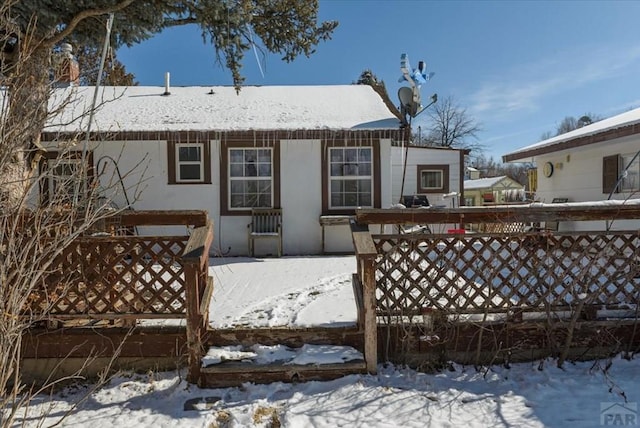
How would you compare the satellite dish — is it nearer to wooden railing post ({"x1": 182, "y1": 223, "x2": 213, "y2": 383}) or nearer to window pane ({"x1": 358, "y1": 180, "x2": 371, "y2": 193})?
window pane ({"x1": 358, "y1": 180, "x2": 371, "y2": 193})

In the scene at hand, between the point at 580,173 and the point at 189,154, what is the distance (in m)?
9.60

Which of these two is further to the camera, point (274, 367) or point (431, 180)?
point (431, 180)

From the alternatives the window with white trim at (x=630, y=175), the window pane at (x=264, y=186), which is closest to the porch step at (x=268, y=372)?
the window pane at (x=264, y=186)

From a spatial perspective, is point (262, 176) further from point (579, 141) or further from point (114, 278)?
point (579, 141)

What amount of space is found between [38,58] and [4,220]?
140 inches

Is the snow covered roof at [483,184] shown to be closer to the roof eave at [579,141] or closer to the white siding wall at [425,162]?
the white siding wall at [425,162]

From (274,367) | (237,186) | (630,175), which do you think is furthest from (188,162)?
(630,175)

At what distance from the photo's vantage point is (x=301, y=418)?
2.57 meters

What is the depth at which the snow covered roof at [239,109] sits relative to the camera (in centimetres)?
757

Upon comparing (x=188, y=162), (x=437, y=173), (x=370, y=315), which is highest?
(x=437, y=173)

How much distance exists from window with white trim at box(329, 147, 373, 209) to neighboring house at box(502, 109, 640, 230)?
403cm

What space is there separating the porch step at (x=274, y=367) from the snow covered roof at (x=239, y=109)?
201 inches

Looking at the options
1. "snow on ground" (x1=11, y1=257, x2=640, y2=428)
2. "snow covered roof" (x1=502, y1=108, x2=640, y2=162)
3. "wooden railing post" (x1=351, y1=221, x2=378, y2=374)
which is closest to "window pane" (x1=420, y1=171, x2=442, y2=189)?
"snow covered roof" (x1=502, y1=108, x2=640, y2=162)

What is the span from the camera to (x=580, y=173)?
997 cm
